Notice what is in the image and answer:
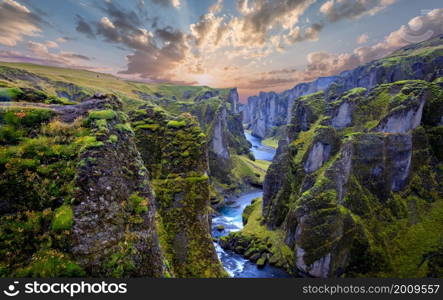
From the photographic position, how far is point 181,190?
3117 cm

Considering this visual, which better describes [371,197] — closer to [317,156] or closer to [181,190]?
[317,156]

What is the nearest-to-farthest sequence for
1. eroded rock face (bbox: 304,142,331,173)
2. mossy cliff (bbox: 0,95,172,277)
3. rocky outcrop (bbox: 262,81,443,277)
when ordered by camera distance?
mossy cliff (bbox: 0,95,172,277), rocky outcrop (bbox: 262,81,443,277), eroded rock face (bbox: 304,142,331,173)

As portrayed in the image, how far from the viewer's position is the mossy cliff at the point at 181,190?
90.4 feet

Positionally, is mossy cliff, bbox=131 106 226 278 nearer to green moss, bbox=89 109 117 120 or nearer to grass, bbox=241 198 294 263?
green moss, bbox=89 109 117 120

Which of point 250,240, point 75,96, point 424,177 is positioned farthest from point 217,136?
point 75,96

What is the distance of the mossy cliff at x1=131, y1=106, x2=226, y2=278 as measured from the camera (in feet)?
90.4

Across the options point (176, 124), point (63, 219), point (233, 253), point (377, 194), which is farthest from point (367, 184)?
point (63, 219)

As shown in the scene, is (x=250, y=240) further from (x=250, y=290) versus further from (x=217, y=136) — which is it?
(x=217, y=136)

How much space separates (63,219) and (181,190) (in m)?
19.7

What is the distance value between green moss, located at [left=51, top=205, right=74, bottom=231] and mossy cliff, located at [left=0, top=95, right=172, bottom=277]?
48mm

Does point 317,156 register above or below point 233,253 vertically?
above

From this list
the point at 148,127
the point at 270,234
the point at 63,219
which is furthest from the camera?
the point at 270,234

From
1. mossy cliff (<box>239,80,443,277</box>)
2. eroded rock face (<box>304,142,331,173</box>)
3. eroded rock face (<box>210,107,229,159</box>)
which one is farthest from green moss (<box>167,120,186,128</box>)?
eroded rock face (<box>210,107,229,159</box>)

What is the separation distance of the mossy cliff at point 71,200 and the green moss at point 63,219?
5cm
